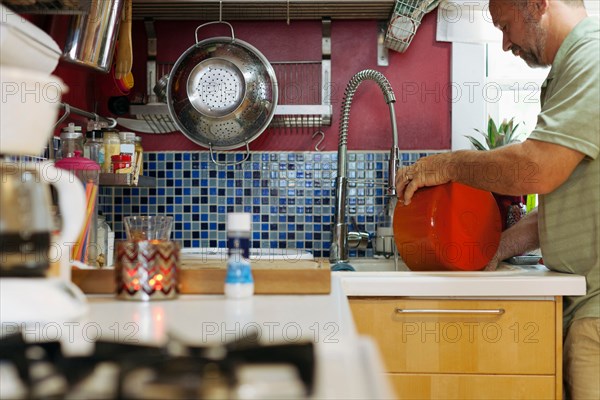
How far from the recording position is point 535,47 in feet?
6.02

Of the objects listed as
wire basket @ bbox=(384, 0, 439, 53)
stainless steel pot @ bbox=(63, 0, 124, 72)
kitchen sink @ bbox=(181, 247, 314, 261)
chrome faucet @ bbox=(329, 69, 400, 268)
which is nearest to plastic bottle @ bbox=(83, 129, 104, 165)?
stainless steel pot @ bbox=(63, 0, 124, 72)

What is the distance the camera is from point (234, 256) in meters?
1.23

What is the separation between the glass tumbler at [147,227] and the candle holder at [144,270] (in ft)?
0.36

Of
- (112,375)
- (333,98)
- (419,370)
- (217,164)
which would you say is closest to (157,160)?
(217,164)

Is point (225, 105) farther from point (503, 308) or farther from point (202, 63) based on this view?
point (503, 308)

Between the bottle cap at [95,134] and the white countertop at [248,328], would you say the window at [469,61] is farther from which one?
the white countertop at [248,328]

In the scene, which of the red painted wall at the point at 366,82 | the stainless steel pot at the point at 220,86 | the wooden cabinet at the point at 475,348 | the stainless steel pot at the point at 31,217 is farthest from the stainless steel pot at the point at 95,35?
the wooden cabinet at the point at 475,348

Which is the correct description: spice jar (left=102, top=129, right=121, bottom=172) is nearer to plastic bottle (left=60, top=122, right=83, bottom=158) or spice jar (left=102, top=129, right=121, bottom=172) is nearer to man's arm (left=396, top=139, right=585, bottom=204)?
plastic bottle (left=60, top=122, right=83, bottom=158)

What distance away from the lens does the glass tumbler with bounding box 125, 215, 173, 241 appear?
1.31m

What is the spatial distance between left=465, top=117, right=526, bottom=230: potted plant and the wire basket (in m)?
0.42

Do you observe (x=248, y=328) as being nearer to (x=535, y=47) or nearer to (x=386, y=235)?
(x=535, y=47)

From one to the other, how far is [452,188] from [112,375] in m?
1.32

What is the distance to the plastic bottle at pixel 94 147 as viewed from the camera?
2.05 metres

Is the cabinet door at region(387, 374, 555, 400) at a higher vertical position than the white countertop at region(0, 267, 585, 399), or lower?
lower
